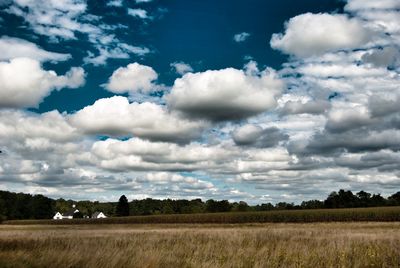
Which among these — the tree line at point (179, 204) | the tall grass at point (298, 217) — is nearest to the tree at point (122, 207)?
the tree line at point (179, 204)

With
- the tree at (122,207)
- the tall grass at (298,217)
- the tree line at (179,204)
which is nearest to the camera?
the tall grass at (298,217)

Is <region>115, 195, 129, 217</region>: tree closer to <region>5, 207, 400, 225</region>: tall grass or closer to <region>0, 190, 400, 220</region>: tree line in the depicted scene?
<region>0, 190, 400, 220</region>: tree line

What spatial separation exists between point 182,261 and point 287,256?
3.02 m

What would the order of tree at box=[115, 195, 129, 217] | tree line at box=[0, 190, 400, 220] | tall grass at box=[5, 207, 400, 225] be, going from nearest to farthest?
tall grass at box=[5, 207, 400, 225] → tree line at box=[0, 190, 400, 220] → tree at box=[115, 195, 129, 217]

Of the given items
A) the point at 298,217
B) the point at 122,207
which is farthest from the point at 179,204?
the point at 298,217

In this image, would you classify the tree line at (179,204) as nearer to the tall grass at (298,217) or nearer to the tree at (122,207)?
the tree at (122,207)

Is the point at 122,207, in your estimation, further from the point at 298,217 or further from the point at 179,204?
the point at 298,217

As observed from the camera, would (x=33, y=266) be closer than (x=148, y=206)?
Yes

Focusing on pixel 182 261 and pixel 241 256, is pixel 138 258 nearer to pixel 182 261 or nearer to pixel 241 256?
pixel 182 261

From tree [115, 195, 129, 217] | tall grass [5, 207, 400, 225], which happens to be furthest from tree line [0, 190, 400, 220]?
tall grass [5, 207, 400, 225]

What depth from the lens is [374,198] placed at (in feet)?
464

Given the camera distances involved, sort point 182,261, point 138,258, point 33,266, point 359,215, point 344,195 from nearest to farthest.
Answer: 1. point 33,266
2. point 138,258
3. point 182,261
4. point 359,215
5. point 344,195

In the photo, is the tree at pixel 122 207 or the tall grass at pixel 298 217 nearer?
the tall grass at pixel 298 217

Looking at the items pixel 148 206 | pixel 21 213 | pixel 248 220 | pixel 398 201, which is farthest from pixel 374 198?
pixel 21 213
